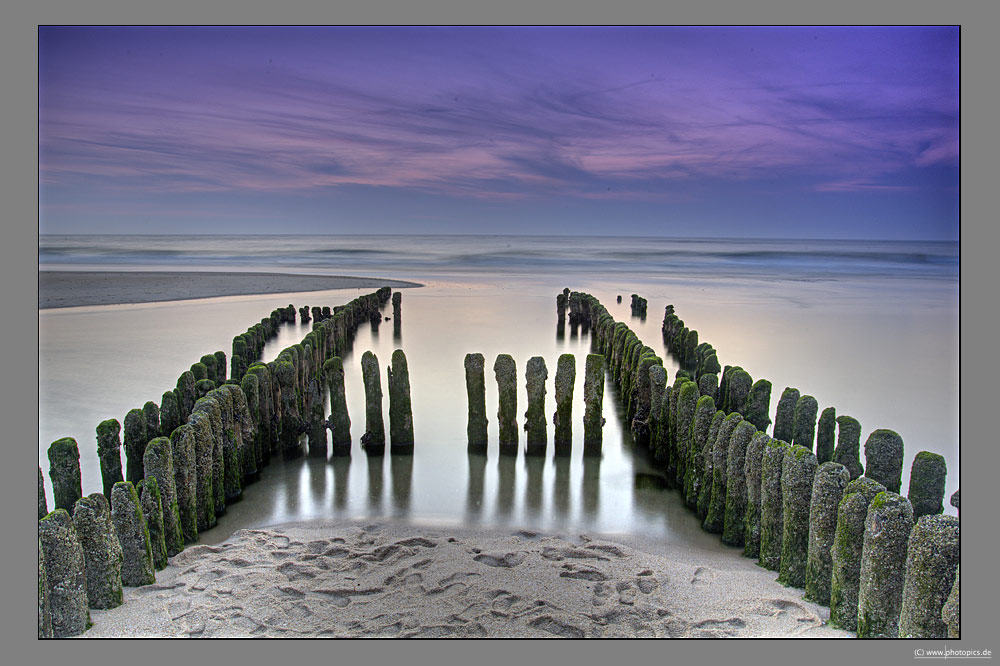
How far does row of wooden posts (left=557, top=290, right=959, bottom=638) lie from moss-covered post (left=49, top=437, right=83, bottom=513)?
412 cm

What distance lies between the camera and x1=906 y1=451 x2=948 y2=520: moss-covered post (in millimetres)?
4207

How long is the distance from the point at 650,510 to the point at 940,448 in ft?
9.92

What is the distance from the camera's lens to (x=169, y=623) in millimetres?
3742

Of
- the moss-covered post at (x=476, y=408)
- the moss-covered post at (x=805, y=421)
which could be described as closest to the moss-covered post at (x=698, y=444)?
the moss-covered post at (x=805, y=421)

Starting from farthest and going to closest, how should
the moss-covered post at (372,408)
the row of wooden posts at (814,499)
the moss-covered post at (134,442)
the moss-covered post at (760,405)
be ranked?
the moss-covered post at (372,408), the moss-covered post at (760,405), the moss-covered post at (134,442), the row of wooden posts at (814,499)

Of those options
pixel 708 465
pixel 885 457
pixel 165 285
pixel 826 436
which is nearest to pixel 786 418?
pixel 826 436

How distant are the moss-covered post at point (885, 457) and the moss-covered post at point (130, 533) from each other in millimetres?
4250

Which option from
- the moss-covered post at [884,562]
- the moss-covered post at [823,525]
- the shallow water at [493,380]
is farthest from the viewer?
the shallow water at [493,380]

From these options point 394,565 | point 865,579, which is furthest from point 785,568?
point 394,565

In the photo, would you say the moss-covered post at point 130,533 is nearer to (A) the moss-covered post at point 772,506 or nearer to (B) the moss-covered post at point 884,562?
(A) the moss-covered post at point 772,506

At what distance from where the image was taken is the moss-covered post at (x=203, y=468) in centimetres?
514

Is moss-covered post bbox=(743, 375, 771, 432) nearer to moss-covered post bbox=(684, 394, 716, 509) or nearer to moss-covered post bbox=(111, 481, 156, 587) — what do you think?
moss-covered post bbox=(684, 394, 716, 509)

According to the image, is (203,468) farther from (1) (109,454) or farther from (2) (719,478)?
(2) (719,478)

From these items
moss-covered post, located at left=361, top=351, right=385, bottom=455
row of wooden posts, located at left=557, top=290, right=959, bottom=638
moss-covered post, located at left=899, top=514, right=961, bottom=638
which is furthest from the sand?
moss-covered post, located at left=899, top=514, right=961, bottom=638
